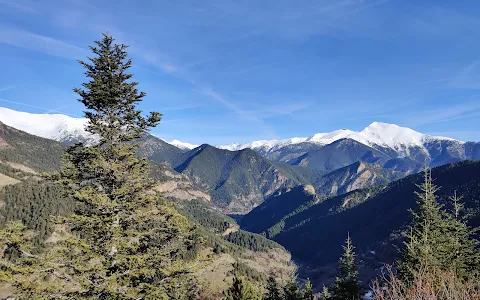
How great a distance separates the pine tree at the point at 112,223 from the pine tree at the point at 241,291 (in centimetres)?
405

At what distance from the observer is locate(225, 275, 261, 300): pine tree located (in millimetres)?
24597

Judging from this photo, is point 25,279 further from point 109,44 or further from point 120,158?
point 109,44

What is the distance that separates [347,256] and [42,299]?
201ft

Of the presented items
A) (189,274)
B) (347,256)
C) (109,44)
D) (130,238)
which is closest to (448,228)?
(347,256)

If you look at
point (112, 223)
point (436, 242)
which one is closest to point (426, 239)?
point (436, 242)

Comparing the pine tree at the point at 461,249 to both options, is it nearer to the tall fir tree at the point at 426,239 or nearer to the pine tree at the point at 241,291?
the tall fir tree at the point at 426,239

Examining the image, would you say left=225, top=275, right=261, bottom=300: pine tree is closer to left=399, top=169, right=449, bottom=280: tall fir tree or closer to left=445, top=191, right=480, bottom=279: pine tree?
left=399, top=169, right=449, bottom=280: tall fir tree

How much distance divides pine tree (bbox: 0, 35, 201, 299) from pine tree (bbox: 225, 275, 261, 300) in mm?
4052

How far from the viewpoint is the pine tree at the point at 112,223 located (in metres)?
16.6

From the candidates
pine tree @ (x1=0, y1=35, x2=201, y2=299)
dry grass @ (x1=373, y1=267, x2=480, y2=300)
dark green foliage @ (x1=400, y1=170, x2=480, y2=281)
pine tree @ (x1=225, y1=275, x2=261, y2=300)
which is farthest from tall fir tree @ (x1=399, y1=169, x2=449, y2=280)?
pine tree @ (x1=0, y1=35, x2=201, y2=299)

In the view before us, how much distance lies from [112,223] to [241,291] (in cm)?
1205

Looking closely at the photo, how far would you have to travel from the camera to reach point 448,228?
44469 millimetres

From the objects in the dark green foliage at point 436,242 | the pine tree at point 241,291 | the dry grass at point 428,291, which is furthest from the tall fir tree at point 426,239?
the dry grass at point 428,291

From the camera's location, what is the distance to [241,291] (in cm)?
2484
